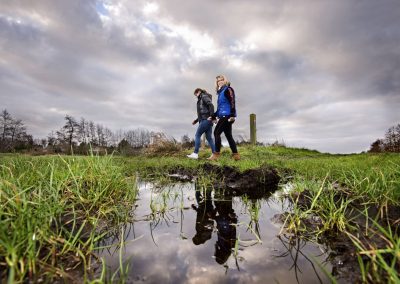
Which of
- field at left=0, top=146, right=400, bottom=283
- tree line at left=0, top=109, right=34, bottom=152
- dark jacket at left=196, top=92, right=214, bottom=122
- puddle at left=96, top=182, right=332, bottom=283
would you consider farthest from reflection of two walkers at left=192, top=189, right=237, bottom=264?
tree line at left=0, top=109, right=34, bottom=152

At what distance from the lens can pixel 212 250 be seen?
2162 mm

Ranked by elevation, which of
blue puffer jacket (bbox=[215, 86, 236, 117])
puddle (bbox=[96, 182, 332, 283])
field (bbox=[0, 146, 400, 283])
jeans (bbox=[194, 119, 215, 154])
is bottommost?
puddle (bbox=[96, 182, 332, 283])

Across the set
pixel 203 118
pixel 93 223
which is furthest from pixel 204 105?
pixel 93 223

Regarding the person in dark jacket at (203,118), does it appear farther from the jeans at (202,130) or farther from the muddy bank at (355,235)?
the muddy bank at (355,235)

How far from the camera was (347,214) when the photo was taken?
263 centimetres

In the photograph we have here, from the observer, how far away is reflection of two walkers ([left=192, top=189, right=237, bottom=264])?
2201 mm

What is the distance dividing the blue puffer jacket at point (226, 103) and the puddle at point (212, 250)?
19.1 feet

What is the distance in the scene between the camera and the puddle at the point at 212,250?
1.78m

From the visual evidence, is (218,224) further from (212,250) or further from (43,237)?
(43,237)

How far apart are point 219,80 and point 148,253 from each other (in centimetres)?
781

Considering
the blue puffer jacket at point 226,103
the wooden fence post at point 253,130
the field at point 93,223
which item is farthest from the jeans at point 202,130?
the wooden fence post at point 253,130

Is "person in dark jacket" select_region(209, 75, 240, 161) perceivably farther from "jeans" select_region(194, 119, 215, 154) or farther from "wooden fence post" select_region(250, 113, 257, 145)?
"wooden fence post" select_region(250, 113, 257, 145)

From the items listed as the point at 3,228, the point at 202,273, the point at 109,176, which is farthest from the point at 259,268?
the point at 109,176

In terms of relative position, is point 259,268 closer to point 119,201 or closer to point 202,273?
point 202,273
